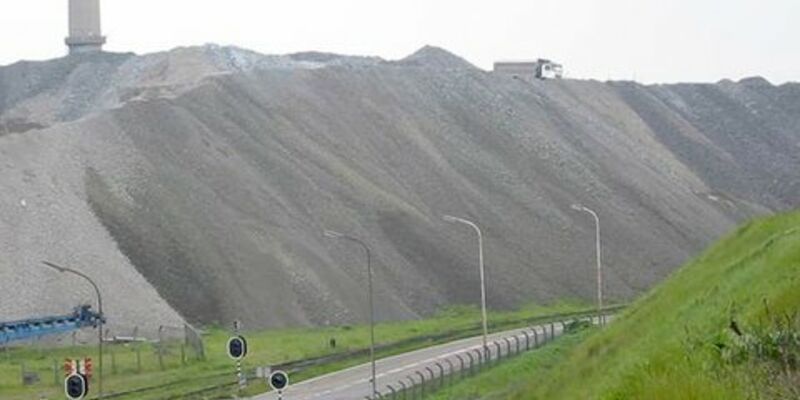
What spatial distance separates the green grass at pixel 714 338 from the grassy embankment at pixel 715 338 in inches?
0.6

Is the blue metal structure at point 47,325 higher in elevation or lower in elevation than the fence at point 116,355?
higher

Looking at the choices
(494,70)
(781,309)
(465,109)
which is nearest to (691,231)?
(465,109)

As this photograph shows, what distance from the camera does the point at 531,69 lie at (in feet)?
504

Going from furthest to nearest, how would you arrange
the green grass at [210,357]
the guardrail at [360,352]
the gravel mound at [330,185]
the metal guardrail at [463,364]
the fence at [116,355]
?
1. the gravel mound at [330,185]
2. the fence at [116,355]
3. the green grass at [210,357]
4. the guardrail at [360,352]
5. the metal guardrail at [463,364]

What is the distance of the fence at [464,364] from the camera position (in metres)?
51.0

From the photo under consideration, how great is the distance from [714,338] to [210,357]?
52.7 meters

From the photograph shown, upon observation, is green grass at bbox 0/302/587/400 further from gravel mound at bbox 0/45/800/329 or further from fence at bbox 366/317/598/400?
fence at bbox 366/317/598/400

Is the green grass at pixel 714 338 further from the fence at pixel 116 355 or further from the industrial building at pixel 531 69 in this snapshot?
the industrial building at pixel 531 69

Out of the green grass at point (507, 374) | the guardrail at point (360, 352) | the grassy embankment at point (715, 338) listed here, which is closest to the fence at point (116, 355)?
the guardrail at point (360, 352)

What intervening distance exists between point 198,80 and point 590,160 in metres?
28.5

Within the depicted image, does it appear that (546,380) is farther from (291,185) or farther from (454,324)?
(291,185)

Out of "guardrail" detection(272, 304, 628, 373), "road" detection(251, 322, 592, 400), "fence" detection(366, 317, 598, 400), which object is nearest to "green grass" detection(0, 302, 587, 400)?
"guardrail" detection(272, 304, 628, 373)

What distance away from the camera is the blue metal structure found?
64.4 metres

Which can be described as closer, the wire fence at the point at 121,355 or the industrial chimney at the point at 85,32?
the wire fence at the point at 121,355
